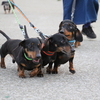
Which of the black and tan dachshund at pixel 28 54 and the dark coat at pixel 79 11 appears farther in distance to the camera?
the dark coat at pixel 79 11

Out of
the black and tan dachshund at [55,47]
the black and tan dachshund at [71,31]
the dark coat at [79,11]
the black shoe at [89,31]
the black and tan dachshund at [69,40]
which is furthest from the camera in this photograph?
the black shoe at [89,31]

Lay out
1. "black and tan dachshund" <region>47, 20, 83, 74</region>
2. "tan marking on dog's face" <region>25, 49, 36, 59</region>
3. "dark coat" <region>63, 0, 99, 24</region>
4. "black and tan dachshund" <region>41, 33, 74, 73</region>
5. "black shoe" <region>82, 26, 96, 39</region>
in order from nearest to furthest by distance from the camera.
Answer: "tan marking on dog's face" <region>25, 49, 36, 59</region> < "black and tan dachshund" <region>41, 33, 74, 73</region> < "black and tan dachshund" <region>47, 20, 83, 74</region> < "dark coat" <region>63, 0, 99, 24</region> < "black shoe" <region>82, 26, 96, 39</region>

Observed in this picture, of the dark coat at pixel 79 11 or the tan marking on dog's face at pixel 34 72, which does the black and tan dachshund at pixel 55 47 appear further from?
the dark coat at pixel 79 11

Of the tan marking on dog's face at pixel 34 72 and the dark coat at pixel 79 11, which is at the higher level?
the dark coat at pixel 79 11

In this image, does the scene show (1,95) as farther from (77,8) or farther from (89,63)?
(77,8)

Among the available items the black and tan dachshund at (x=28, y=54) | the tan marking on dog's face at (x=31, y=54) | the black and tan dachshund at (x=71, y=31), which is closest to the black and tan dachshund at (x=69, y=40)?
the black and tan dachshund at (x=71, y=31)

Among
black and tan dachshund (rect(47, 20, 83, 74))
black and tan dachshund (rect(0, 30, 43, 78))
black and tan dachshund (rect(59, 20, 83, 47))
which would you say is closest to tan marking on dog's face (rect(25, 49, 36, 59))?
black and tan dachshund (rect(0, 30, 43, 78))

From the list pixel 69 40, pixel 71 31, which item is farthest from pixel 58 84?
pixel 71 31

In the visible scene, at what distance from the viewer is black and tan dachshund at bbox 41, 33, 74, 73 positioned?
4.16 metres

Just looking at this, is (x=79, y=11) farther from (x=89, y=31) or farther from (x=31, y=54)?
(x=31, y=54)

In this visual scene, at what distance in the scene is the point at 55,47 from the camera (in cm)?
423

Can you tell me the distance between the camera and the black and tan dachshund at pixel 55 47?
4.16 m

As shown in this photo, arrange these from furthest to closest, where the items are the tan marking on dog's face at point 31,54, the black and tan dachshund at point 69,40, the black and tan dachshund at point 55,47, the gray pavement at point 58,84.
A: 1. the black and tan dachshund at point 69,40
2. the black and tan dachshund at point 55,47
3. the tan marking on dog's face at point 31,54
4. the gray pavement at point 58,84

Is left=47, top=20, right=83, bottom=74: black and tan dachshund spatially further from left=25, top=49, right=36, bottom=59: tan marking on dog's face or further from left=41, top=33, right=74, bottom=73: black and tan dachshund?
left=25, top=49, right=36, bottom=59: tan marking on dog's face
